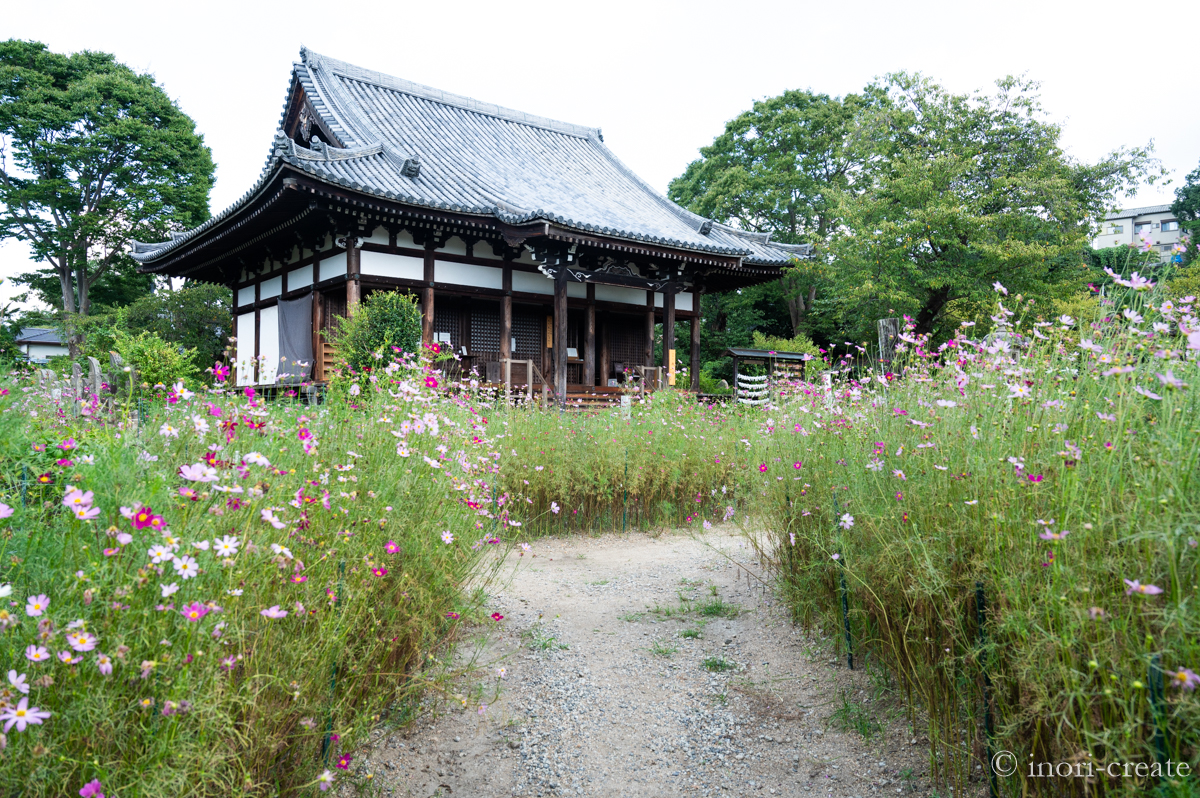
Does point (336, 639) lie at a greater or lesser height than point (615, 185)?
lesser

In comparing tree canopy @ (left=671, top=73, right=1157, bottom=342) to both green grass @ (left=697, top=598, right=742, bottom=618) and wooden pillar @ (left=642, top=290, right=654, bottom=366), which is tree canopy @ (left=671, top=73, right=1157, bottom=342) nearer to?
wooden pillar @ (left=642, top=290, right=654, bottom=366)

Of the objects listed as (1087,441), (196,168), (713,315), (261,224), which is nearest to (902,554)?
(1087,441)

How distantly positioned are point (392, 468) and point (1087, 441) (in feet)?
7.82

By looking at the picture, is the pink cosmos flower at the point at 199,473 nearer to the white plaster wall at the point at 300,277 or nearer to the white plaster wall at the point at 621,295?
the white plaster wall at the point at 300,277

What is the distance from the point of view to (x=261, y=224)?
34.9 feet

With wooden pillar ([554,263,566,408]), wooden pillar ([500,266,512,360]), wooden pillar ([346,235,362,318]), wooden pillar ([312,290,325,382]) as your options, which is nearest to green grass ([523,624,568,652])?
wooden pillar ([554,263,566,408])

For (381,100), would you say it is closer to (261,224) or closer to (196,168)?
(261,224)

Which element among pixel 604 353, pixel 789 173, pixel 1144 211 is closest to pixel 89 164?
pixel 604 353

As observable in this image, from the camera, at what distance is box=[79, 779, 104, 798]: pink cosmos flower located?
1304 millimetres

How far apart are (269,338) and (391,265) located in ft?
11.5

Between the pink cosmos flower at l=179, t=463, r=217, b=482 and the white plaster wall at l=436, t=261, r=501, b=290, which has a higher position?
the white plaster wall at l=436, t=261, r=501, b=290

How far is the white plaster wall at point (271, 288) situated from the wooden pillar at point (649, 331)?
6686mm

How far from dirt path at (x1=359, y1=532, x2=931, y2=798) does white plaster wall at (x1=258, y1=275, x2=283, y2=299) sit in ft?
32.7

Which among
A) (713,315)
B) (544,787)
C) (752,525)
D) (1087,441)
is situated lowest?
(544,787)
